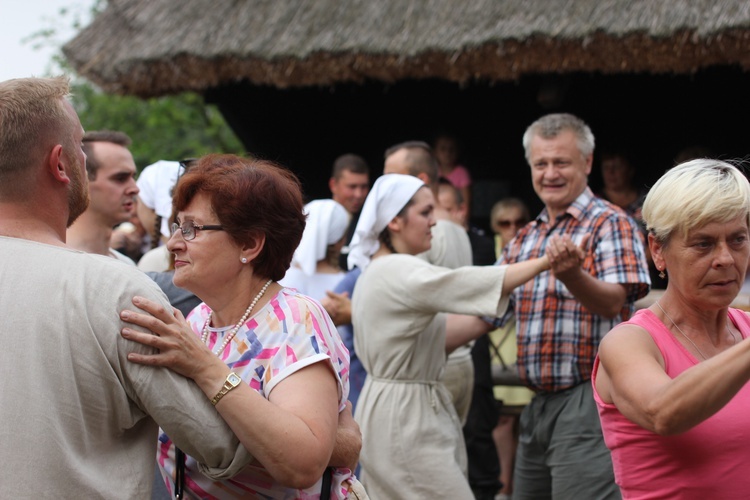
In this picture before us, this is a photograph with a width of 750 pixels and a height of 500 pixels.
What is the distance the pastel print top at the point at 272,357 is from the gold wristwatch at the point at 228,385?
0.16 meters

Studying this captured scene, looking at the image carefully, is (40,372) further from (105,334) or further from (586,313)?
(586,313)

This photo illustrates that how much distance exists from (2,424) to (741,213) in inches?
74.9

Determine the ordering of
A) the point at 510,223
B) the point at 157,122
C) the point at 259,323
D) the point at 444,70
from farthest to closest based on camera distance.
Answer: the point at 157,122 < the point at 510,223 < the point at 444,70 < the point at 259,323

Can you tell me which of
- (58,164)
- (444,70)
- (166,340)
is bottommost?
(166,340)

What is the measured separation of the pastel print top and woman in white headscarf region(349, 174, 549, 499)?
56.9 inches

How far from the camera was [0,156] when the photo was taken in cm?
213

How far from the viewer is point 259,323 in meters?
2.47

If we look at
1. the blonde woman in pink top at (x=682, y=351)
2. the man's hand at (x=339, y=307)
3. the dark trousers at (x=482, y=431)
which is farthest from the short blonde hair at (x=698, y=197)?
the dark trousers at (x=482, y=431)

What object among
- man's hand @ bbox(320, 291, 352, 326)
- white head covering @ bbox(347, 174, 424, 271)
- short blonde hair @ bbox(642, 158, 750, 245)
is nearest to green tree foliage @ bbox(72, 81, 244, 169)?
man's hand @ bbox(320, 291, 352, 326)

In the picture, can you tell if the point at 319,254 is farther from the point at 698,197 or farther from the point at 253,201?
the point at 698,197

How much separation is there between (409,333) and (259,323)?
5.71ft

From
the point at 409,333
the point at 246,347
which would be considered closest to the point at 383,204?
the point at 409,333

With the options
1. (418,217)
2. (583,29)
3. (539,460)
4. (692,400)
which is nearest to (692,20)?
(583,29)

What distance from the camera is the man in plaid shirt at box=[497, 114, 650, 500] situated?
3.80 m
